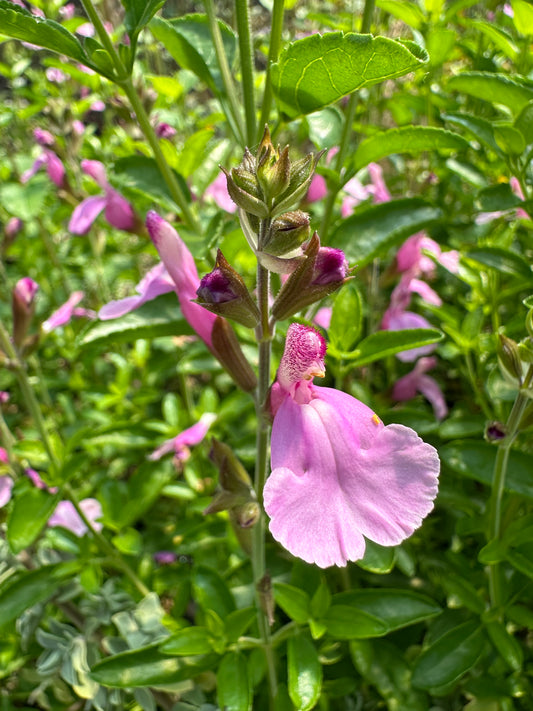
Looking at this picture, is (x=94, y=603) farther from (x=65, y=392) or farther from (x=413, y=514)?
(x=65, y=392)

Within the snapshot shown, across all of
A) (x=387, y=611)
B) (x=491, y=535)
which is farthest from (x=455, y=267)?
(x=387, y=611)

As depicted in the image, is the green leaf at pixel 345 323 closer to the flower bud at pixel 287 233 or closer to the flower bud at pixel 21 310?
the flower bud at pixel 287 233

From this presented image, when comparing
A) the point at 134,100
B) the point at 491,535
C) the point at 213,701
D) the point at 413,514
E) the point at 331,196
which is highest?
the point at 134,100

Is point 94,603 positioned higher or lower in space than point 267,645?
lower

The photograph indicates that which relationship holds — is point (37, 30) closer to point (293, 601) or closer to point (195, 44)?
point (195, 44)

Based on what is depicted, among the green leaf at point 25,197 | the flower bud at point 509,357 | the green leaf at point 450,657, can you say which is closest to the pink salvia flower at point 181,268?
the flower bud at point 509,357

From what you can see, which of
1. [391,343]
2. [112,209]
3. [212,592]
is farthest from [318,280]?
[112,209]

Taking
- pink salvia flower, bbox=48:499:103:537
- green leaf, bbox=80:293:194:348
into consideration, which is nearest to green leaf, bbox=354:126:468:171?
green leaf, bbox=80:293:194:348
